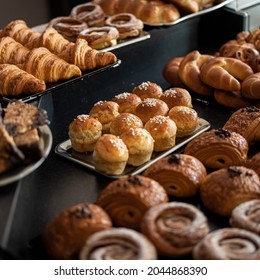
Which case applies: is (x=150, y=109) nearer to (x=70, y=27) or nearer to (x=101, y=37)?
(x=101, y=37)

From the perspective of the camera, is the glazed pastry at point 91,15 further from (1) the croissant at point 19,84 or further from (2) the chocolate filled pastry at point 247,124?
(2) the chocolate filled pastry at point 247,124

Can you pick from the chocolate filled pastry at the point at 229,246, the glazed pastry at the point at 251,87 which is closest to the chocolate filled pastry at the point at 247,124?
the glazed pastry at the point at 251,87

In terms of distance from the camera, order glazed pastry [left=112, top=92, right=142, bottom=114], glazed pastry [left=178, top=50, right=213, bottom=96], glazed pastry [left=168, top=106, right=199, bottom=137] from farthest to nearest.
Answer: glazed pastry [left=178, top=50, right=213, bottom=96] → glazed pastry [left=112, top=92, right=142, bottom=114] → glazed pastry [left=168, top=106, right=199, bottom=137]

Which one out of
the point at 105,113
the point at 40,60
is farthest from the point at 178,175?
the point at 40,60

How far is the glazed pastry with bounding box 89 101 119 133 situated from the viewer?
2258mm

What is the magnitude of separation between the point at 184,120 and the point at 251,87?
0.40 m

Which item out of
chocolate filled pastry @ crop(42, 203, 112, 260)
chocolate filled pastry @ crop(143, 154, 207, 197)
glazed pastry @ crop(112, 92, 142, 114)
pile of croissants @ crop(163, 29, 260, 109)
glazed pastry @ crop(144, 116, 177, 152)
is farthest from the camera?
pile of croissants @ crop(163, 29, 260, 109)

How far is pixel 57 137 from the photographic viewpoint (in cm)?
237

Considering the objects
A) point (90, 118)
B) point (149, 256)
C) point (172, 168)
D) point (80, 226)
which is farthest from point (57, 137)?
point (149, 256)

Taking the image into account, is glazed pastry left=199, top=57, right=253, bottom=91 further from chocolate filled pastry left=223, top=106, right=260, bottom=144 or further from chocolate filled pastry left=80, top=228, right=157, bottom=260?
chocolate filled pastry left=80, top=228, right=157, bottom=260

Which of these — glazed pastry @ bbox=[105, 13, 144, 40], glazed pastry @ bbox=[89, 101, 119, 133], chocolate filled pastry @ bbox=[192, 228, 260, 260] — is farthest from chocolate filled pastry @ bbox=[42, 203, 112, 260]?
glazed pastry @ bbox=[105, 13, 144, 40]

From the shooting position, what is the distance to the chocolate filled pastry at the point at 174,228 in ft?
5.08

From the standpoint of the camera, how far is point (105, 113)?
7.43ft

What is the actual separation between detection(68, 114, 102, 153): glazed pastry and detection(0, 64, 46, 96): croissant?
0.24m
